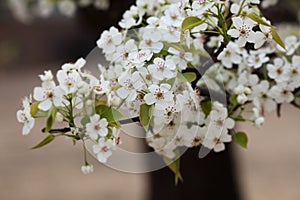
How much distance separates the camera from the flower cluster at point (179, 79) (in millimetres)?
675

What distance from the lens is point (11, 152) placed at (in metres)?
3.86

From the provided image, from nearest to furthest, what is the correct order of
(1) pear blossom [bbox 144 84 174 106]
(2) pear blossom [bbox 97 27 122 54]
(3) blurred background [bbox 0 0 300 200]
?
(1) pear blossom [bbox 144 84 174 106], (2) pear blossom [bbox 97 27 122 54], (3) blurred background [bbox 0 0 300 200]

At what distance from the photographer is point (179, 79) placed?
0.71 m

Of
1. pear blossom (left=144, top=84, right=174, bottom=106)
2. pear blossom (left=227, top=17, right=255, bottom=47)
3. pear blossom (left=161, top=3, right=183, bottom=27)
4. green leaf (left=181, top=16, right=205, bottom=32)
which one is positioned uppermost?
pear blossom (left=161, top=3, right=183, bottom=27)

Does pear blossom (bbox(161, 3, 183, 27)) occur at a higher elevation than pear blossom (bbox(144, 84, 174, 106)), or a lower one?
higher

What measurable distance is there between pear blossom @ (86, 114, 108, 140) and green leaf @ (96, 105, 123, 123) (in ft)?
0.04

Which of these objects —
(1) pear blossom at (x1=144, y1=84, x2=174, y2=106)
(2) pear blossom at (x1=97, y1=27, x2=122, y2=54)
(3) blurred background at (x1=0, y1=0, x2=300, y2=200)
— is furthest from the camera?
(3) blurred background at (x1=0, y1=0, x2=300, y2=200)

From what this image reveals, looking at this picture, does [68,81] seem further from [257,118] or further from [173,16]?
[257,118]

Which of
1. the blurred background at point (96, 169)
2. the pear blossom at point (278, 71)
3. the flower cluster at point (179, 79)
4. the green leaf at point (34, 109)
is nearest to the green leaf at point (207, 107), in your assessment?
Result: the flower cluster at point (179, 79)

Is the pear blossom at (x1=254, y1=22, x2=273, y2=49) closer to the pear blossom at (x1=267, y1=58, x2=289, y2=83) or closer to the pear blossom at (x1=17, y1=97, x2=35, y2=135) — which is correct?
the pear blossom at (x1=267, y1=58, x2=289, y2=83)

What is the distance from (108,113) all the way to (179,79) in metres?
0.09

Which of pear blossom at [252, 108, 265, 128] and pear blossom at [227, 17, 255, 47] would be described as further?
pear blossom at [252, 108, 265, 128]

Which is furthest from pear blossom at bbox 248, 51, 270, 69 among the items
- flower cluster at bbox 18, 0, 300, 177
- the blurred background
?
the blurred background

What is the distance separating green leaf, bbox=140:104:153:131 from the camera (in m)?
0.67
